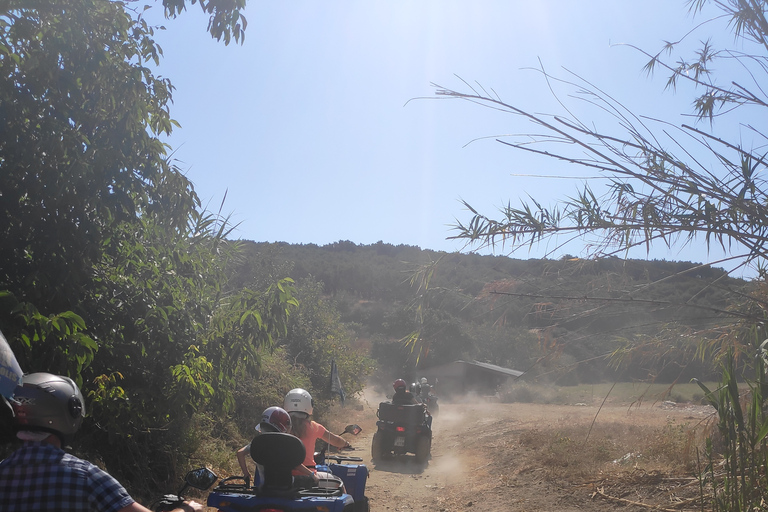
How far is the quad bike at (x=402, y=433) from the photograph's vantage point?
14.2 metres

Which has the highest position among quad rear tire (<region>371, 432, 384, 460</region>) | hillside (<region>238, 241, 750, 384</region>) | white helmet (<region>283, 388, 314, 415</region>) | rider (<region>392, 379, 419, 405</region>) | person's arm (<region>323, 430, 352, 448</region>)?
hillside (<region>238, 241, 750, 384</region>)

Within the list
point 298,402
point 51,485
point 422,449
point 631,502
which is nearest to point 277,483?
point 298,402

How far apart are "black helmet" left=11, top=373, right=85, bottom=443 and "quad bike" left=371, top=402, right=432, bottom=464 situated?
12236 mm

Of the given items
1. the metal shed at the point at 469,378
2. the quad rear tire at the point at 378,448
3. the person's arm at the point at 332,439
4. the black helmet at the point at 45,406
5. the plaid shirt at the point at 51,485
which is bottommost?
the metal shed at the point at 469,378

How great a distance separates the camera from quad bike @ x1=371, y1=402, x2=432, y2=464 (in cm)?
1417

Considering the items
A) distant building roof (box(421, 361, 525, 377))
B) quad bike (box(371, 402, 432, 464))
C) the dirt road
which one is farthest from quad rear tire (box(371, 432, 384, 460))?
distant building roof (box(421, 361, 525, 377))

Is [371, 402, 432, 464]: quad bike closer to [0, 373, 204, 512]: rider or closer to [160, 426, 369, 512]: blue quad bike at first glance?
[160, 426, 369, 512]: blue quad bike

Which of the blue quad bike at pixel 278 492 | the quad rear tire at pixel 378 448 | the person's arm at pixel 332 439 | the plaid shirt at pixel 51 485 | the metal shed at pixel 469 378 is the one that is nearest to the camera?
the plaid shirt at pixel 51 485

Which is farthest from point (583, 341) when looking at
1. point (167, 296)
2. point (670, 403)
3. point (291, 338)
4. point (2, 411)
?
point (670, 403)

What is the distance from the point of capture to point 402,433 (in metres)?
14.2

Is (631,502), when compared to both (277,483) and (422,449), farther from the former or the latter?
(422,449)

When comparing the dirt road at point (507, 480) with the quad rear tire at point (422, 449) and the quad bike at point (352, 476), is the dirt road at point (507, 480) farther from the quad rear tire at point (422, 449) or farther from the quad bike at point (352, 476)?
the quad bike at point (352, 476)

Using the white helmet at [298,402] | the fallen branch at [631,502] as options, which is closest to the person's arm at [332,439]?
the white helmet at [298,402]

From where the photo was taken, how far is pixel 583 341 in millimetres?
5637
